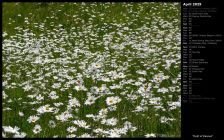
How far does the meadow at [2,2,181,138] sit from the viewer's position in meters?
9.24

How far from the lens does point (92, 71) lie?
504 inches

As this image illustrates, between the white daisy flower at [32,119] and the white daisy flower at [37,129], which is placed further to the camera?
the white daisy flower at [32,119]

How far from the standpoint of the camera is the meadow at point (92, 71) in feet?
30.3

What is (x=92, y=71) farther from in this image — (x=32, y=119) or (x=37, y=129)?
(x=37, y=129)

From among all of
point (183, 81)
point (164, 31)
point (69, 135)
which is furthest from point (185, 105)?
point (164, 31)

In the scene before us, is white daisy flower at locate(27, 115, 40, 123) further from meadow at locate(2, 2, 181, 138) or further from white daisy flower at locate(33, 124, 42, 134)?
white daisy flower at locate(33, 124, 42, 134)

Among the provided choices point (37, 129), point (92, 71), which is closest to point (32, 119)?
point (37, 129)

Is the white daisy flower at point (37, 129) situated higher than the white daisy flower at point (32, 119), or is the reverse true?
the white daisy flower at point (32, 119)

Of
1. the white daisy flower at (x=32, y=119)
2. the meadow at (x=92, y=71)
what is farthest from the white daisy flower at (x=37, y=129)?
the white daisy flower at (x=32, y=119)

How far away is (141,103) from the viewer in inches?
391

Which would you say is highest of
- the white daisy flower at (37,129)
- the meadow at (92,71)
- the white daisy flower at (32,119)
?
the meadow at (92,71)

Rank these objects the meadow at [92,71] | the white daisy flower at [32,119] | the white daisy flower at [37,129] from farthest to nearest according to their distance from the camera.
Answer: the white daisy flower at [32,119] → the meadow at [92,71] → the white daisy flower at [37,129]

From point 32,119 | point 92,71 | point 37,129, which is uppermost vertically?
point 92,71

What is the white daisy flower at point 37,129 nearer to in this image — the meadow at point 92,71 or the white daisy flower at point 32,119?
the meadow at point 92,71
